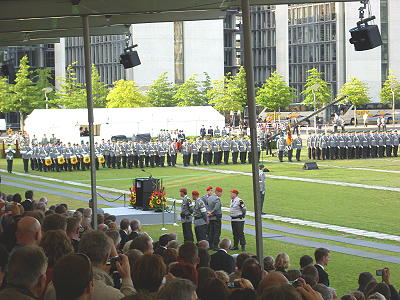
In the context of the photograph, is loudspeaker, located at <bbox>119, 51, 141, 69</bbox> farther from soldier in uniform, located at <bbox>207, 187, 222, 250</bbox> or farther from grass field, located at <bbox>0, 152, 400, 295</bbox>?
grass field, located at <bbox>0, 152, 400, 295</bbox>

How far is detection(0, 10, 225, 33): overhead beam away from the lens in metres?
14.7

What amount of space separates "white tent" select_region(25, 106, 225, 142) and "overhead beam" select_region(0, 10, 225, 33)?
41967mm

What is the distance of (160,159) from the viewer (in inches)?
1660

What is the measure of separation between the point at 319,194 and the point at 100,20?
47.0 feet

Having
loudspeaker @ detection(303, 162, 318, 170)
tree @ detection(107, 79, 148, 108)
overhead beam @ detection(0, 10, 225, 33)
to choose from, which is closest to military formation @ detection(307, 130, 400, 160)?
loudspeaker @ detection(303, 162, 318, 170)

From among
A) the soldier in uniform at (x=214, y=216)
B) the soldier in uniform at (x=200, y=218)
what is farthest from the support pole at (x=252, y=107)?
the soldier in uniform at (x=214, y=216)

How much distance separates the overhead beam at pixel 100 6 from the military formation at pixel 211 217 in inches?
211

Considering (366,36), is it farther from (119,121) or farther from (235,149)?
(119,121)

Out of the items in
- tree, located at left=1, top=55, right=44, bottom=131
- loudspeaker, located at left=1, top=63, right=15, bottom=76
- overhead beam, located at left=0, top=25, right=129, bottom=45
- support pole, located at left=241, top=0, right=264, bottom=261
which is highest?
tree, located at left=1, top=55, right=44, bottom=131

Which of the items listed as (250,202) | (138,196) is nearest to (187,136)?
(250,202)

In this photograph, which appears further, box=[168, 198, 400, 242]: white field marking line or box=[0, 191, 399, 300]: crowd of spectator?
box=[168, 198, 400, 242]: white field marking line

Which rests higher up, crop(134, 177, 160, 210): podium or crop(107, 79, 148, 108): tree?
crop(107, 79, 148, 108): tree

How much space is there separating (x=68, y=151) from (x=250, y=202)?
15.9 meters

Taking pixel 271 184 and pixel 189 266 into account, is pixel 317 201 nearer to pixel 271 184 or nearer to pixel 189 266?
pixel 271 184
